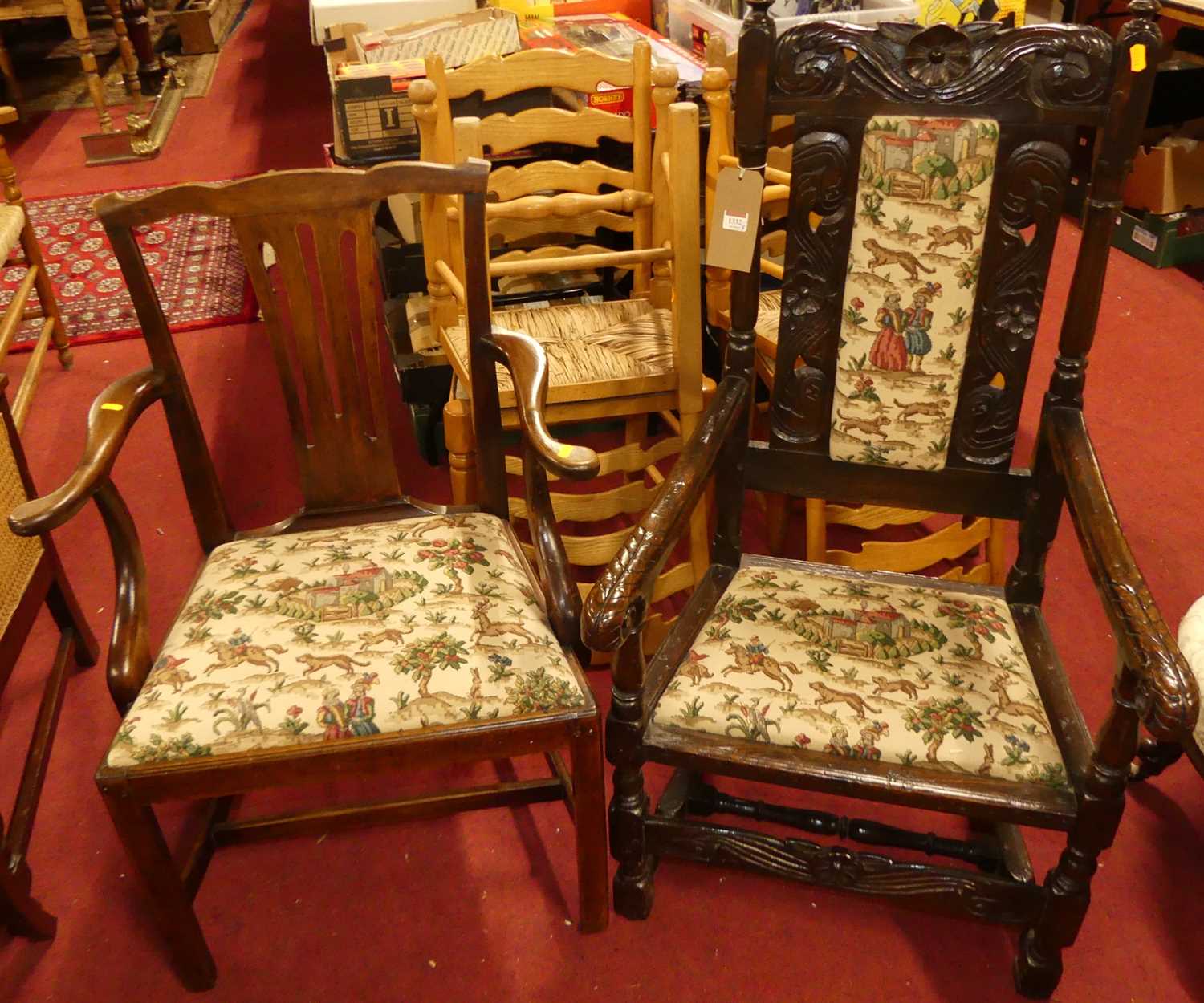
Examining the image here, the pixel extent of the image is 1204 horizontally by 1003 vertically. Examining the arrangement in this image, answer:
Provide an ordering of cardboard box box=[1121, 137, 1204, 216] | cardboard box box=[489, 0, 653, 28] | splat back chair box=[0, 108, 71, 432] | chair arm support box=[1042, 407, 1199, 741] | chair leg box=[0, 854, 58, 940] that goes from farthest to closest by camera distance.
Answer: cardboard box box=[1121, 137, 1204, 216], cardboard box box=[489, 0, 653, 28], splat back chair box=[0, 108, 71, 432], chair leg box=[0, 854, 58, 940], chair arm support box=[1042, 407, 1199, 741]

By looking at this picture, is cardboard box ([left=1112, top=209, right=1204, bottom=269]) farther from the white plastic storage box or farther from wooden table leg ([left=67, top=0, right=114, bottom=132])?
wooden table leg ([left=67, top=0, right=114, bottom=132])

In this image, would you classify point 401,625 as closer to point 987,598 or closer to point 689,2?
point 987,598

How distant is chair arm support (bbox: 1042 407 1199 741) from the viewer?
1.02 metres

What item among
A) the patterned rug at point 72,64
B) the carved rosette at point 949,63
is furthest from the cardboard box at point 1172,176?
the patterned rug at point 72,64

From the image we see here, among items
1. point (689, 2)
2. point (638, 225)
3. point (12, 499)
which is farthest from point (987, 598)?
point (689, 2)

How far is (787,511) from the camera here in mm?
2055

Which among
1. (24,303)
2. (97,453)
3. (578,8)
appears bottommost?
(24,303)

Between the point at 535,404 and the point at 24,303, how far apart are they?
1.84 metres

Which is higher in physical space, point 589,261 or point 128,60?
Answer: point 589,261

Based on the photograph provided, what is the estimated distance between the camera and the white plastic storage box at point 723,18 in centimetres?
233

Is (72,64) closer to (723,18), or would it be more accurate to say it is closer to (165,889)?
(723,18)

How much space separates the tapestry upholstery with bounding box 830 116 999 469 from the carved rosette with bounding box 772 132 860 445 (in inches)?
0.7

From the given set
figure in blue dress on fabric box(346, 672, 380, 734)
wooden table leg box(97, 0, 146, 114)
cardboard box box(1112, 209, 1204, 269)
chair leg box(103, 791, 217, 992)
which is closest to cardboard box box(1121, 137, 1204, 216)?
cardboard box box(1112, 209, 1204, 269)

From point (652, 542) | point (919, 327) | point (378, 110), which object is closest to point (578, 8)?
point (378, 110)
